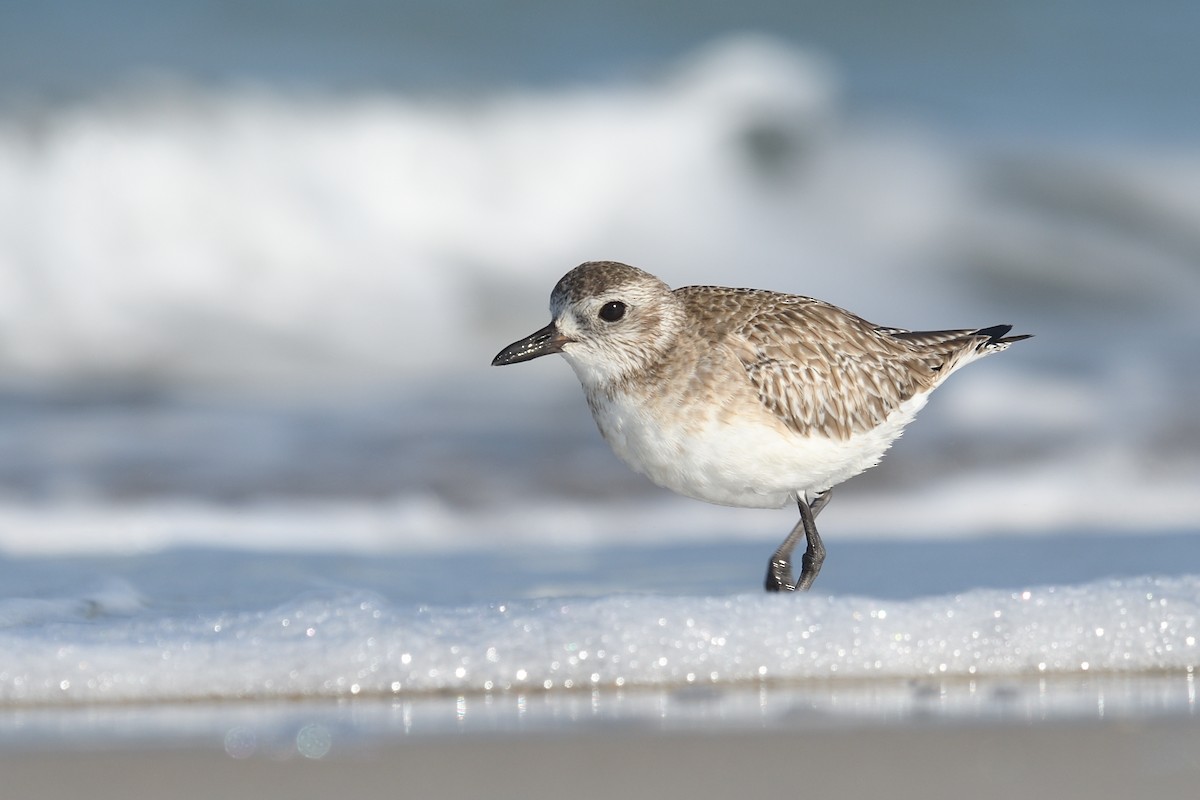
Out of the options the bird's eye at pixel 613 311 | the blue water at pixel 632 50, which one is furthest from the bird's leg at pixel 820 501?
the blue water at pixel 632 50

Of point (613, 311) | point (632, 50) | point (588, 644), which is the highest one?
point (632, 50)

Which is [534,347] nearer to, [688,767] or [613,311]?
[613,311]

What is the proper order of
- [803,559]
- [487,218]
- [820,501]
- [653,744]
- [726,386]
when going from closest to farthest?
[653,744], [726,386], [803,559], [820,501], [487,218]

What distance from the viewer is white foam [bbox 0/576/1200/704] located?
4438mm

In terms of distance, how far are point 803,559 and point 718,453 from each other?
672mm

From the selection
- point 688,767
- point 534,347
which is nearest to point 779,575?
point 534,347

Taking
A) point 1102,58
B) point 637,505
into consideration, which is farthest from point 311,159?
point 1102,58

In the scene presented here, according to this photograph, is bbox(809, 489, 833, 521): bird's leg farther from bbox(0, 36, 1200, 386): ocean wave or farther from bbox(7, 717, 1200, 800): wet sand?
bbox(0, 36, 1200, 386): ocean wave

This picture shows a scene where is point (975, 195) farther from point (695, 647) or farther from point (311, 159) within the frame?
point (695, 647)

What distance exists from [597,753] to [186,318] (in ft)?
26.1

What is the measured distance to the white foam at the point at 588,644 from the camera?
4.44 m

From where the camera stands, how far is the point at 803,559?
5.29 metres

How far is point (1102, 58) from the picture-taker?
47.9 ft

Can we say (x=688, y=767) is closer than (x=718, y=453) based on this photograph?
Yes
